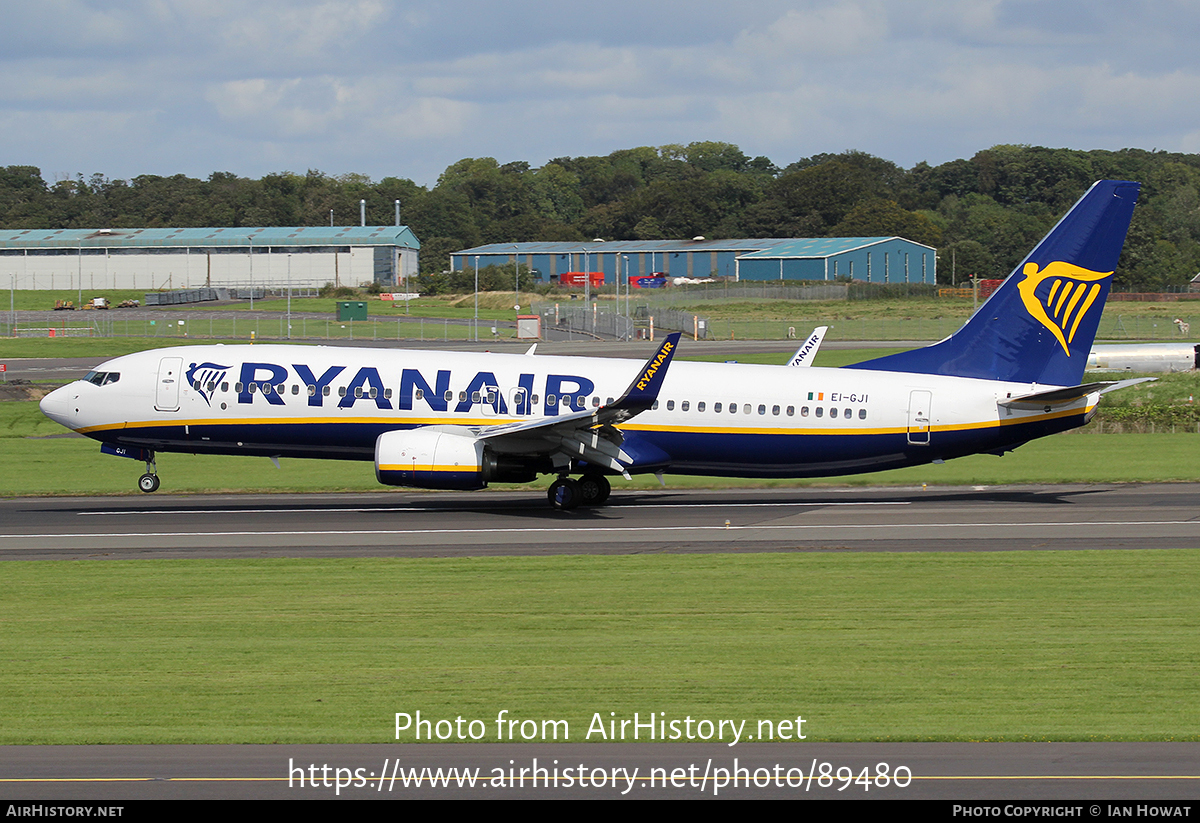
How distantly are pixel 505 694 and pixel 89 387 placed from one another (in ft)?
82.2

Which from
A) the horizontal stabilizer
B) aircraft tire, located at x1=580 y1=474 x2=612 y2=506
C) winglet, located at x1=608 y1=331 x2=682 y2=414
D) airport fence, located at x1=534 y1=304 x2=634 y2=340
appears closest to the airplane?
the horizontal stabilizer

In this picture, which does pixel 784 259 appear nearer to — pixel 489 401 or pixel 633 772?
pixel 489 401

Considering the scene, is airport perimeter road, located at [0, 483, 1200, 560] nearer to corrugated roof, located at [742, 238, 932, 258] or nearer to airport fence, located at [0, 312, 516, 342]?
airport fence, located at [0, 312, 516, 342]

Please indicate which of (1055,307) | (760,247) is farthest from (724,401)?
(760,247)

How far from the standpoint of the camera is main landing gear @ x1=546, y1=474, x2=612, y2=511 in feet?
115

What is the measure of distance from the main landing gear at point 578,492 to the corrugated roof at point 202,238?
529ft

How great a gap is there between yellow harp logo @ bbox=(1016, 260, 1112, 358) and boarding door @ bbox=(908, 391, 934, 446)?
400cm

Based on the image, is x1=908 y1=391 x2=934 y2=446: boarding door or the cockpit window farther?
the cockpit window

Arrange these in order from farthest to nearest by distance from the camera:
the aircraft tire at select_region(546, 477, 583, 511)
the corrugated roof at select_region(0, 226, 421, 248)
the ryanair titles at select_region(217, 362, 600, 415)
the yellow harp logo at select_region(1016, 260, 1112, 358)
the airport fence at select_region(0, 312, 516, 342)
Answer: the corrugated roof at select_region(0, 226, 421, 248)
the airport fence at select_region(0, 312, 516, 342)
the aircraft tire at select_region(546, 477, 583, 511)
the ryanair titles at select_region(217, 362, 600, 415)
the yellow harp logo at select_region(1016, 260, 1112, 358)

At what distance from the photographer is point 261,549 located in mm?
28500

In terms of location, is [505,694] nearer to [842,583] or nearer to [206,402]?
[842,583]

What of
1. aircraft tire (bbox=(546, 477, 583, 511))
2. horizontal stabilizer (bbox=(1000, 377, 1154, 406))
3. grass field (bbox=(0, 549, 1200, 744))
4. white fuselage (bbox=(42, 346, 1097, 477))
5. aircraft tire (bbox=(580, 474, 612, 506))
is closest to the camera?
grass field (bbox=(0, 549, 1200, 744))

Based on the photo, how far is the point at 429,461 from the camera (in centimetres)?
3253

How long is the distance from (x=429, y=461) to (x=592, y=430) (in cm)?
462
